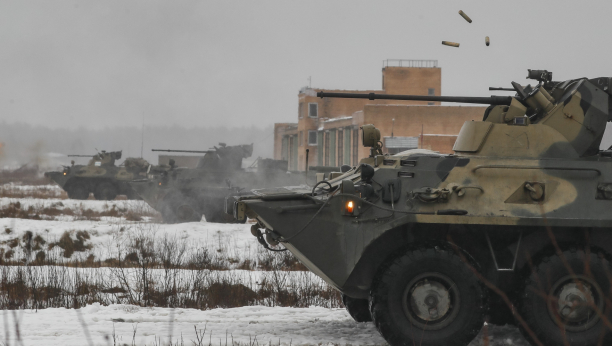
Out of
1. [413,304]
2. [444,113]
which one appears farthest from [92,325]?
[444,113]

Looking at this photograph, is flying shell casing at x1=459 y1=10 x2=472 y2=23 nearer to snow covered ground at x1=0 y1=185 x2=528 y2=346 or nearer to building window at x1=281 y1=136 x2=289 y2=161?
snow covered ground at x1=0 y1=185 x2=528 y2=346

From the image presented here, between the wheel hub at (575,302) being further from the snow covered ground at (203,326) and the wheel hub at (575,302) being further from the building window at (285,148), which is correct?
the building window at (285,148)

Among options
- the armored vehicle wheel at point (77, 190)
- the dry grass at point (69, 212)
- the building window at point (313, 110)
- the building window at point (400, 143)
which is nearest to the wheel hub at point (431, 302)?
the dry grass at point (69, 212)

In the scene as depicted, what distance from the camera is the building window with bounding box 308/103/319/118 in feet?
158

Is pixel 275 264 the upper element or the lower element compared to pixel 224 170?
lower

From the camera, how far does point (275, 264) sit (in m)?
12.2

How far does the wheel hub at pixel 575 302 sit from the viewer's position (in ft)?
18.6

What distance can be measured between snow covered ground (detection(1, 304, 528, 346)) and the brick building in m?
22.8

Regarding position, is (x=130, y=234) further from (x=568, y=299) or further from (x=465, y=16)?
(x=568, y=299)

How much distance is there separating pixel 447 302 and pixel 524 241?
938mm

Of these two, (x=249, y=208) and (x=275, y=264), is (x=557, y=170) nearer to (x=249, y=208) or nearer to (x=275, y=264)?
(x=249, y=208)

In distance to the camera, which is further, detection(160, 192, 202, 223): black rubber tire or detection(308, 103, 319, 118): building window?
detection(308, 103, 319, 118): building window

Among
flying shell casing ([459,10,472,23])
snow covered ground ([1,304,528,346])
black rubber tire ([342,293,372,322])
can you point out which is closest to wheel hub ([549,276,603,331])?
snow covered ground ([1,304,528,346])

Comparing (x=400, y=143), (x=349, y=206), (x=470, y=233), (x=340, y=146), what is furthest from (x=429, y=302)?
(x=340, y=146)
